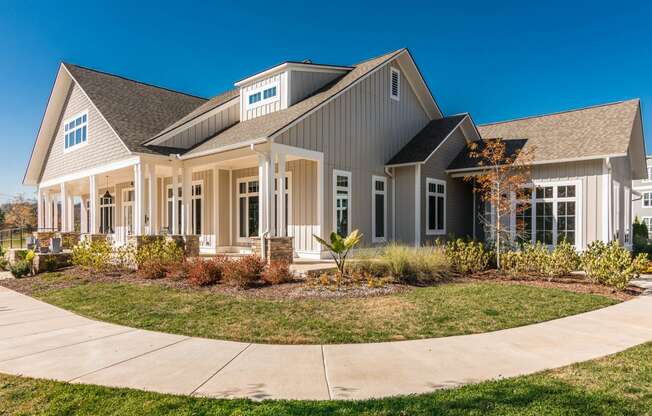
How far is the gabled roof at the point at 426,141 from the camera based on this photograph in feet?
49.7

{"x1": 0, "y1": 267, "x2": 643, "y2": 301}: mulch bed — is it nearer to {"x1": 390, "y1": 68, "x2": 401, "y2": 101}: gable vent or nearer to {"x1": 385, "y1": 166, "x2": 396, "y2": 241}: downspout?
{"x1": 385, "y1": 166, "x2": 396, "y2": 241}: downspout

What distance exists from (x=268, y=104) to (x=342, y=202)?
16.1ft

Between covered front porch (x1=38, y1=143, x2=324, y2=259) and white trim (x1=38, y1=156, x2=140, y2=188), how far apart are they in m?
0.04

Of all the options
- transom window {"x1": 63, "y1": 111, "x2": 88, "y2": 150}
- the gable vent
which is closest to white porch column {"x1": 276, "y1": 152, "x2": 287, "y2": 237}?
the gable vent

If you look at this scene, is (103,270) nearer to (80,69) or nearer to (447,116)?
(80,69)

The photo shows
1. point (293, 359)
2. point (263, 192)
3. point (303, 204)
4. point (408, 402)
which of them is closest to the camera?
point (408, 402)

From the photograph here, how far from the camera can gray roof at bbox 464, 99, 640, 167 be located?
13797 mm

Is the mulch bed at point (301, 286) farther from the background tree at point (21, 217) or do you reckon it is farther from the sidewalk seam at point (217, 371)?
the background tree at point (21, 217)

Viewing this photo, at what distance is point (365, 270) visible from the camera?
1035 cm

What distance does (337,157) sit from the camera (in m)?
13.7

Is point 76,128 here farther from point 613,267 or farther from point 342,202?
point 613,267

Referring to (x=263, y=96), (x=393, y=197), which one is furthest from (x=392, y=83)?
(x=263, y=96)

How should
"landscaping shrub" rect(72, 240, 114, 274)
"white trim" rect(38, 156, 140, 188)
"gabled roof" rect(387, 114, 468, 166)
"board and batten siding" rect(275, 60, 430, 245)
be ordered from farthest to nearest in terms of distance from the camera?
"gabled roof" rect(387, 114, 468, 166) → "white trim" rect(38, 156, 140, 188) → "board and batten siding" rect(275, 60, 430, 245) → "landscaping shrub" rect(72, 240, 114, 274)

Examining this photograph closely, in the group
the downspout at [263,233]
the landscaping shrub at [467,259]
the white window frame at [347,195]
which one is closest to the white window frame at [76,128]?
the downspout at [263,233]
